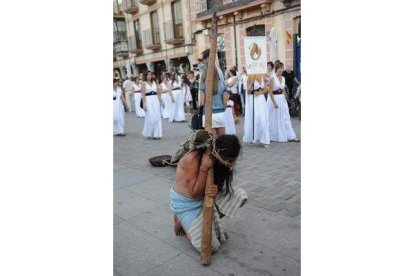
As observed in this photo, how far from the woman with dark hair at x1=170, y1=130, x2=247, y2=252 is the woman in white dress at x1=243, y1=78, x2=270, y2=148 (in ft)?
12.6

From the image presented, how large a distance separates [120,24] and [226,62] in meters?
15.3

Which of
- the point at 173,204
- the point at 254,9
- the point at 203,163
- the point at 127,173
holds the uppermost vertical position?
the point at 254,9

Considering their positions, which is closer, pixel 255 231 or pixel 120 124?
pixel 255 231

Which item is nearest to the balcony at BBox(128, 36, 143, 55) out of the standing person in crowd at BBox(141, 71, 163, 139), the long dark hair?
the standing person in crowd at BBox(141, 71, 163, 139)

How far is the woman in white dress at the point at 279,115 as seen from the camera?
23.2 ft

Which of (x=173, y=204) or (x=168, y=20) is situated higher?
(x=168, y=20)

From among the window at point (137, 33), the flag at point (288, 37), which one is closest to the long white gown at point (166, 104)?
the flag at point (288, 37)

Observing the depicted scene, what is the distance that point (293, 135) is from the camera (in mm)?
7203

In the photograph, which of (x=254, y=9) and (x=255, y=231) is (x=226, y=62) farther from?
(x=255, y=231)

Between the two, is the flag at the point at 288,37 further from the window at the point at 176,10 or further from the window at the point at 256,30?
the window at the point at 176,10

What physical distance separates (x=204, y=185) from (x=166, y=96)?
9.52 metres

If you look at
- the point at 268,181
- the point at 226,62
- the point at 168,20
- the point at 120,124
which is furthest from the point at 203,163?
Answer: the point at 168,20

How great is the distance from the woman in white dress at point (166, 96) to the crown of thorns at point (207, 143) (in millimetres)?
8028

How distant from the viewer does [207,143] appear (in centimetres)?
271
